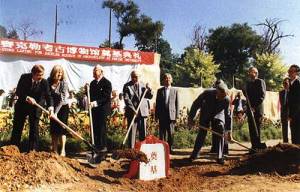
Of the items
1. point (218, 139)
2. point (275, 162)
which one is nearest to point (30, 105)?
point (218, 139)

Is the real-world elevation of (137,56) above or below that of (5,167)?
above

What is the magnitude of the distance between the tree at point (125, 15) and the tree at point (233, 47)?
34.3 feet

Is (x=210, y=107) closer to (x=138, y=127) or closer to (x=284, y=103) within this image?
(x=138, y=127)

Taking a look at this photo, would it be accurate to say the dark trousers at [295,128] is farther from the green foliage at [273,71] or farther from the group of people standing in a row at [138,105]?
the green foliage at [273,71]

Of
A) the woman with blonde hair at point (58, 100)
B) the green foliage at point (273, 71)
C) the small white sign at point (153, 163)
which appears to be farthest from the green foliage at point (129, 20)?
the green foliage at point (273, 71)

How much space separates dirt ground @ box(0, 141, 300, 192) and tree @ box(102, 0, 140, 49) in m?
2.28

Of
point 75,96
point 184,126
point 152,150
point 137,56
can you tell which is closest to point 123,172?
A: point 152,150

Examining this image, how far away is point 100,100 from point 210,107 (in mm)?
1857

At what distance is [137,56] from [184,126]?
9.80ft

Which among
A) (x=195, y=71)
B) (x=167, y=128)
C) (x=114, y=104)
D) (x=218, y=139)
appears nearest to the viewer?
(x=218, y=139)

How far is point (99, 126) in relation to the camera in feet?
26.5

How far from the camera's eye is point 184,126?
12.8 m

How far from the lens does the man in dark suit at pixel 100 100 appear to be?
8.03 metres

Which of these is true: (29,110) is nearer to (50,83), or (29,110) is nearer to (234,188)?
(50,83)
